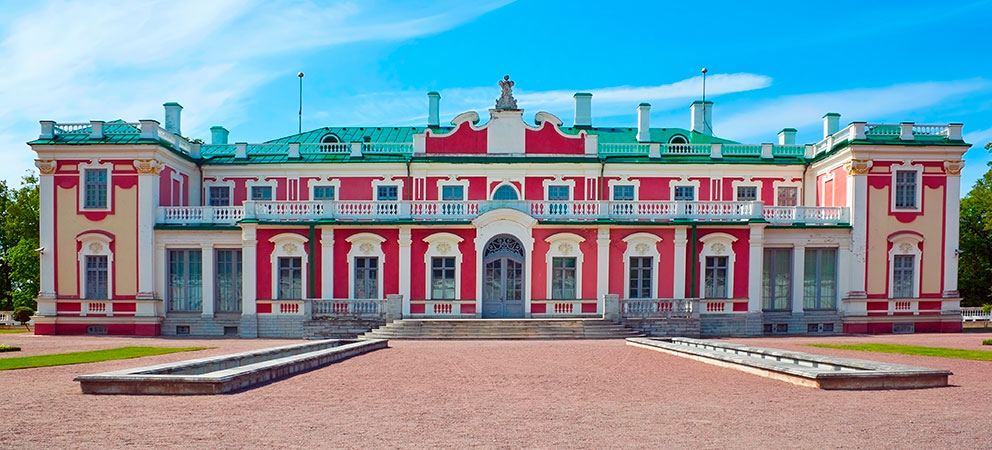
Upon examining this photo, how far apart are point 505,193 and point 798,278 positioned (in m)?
13.0

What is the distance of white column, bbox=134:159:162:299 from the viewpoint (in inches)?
1226

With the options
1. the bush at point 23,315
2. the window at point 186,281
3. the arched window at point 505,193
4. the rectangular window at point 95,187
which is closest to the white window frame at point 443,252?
the arched window at point 505,193

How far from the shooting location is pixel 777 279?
32.3 metres

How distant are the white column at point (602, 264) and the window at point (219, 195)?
17.6 meters

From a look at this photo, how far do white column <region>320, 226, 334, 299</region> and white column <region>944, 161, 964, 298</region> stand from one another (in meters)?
25.6

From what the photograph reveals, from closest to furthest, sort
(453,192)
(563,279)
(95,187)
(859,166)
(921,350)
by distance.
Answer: (921,350) → (563,279) → (95,187) → (859,166) → (453,192)

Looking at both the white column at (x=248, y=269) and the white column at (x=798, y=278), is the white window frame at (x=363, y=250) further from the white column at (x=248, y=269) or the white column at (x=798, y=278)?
the white column at (x=798, y=278)

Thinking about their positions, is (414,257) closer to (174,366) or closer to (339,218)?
(339,218)

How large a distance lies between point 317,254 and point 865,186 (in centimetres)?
2283

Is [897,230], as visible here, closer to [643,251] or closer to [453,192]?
[643,251]

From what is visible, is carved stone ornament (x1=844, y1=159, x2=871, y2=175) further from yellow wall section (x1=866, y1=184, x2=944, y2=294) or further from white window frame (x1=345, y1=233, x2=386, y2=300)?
white window frame (x1=345, y1=233, x2=386, y2=300)

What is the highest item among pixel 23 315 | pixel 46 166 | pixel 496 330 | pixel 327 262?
pixel 46 166

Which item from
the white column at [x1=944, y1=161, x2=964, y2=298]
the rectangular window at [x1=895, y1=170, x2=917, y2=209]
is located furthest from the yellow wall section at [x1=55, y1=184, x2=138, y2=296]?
the white column at [x1=944, y1=161, x2=964, y2=298]

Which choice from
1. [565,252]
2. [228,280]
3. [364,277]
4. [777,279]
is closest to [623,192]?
[565,252]
